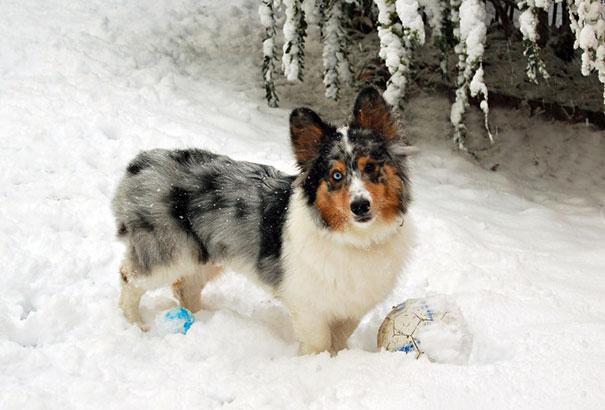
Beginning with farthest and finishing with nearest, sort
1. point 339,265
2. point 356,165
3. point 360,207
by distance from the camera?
point 339,265, point 356,165, point 360,207

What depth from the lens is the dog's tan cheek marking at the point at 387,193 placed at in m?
3.47

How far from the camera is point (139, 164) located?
4238mm

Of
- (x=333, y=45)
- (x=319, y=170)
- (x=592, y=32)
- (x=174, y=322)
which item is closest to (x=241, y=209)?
(x=319, y=170)

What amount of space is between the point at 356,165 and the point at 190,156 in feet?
4.39

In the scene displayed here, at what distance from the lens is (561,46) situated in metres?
8.92

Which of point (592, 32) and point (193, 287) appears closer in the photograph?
point (193, 287)

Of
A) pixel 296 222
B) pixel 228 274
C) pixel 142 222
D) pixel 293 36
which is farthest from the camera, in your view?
pixel 293 36

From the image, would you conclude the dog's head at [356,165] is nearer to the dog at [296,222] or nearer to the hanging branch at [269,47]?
the dog at [296,222]

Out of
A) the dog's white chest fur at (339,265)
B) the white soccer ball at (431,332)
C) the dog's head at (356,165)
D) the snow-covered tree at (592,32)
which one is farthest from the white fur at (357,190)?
the snow-covered tree at (592,32)

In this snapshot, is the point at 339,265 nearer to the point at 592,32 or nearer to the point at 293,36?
the point at 592,32

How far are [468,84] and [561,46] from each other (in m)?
3.53

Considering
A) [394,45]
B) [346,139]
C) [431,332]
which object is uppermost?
[394,45]

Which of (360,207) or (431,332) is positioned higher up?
(360,207)

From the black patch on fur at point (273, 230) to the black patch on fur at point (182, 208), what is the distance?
44 centimetres
